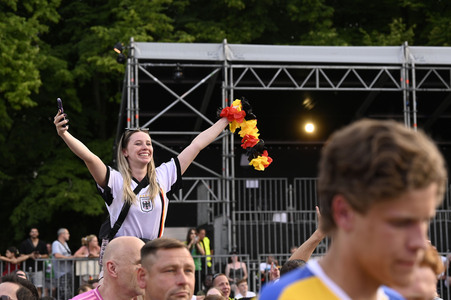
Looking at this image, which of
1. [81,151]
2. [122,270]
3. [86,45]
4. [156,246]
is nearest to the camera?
[156,246]

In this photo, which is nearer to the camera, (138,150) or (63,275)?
(138,150)

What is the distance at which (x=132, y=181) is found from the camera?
6.02 metres

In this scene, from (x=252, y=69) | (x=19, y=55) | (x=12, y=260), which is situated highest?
(x=19, y=55)

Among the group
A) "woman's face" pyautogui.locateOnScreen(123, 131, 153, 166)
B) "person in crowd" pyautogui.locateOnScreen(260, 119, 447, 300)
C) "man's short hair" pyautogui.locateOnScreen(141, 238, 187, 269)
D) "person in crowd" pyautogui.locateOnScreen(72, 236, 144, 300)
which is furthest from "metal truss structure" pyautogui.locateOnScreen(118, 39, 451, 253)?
"person in crowd" pyautogui.locateOnScreen(260, 119, 447, 300)

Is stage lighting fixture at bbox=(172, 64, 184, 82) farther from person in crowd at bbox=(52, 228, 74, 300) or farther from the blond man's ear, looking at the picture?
the blond man's ear

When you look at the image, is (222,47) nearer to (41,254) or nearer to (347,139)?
(41,254)

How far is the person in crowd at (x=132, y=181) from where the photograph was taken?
19.1ft

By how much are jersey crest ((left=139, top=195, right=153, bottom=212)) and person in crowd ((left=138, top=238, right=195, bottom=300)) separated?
76.1 inches

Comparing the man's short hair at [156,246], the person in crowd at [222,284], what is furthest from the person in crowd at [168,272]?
the person in crowd at [222,284]

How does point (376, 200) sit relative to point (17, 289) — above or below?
above

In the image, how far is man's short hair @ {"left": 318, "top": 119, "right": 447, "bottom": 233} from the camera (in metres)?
1.94

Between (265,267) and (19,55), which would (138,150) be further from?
(19,55)

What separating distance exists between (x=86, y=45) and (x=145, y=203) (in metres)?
18.6

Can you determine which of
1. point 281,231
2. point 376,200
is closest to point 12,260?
point 281,231
